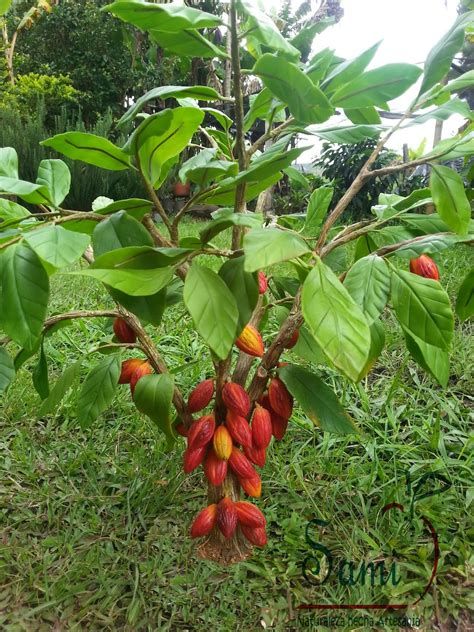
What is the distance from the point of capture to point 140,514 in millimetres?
849

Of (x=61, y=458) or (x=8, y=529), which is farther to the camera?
(x=61, y=458)

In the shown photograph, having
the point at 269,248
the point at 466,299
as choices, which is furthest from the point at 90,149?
the point at 466,299

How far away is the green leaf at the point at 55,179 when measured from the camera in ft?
1.81

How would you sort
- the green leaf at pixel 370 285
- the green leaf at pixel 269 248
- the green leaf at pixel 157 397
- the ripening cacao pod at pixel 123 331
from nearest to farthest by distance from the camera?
the green leaf at pixel 269 248, the green leaf at pixel 370 285, the green leaf at pixel 157 397, the ripening cacao pod at pixel 123 331

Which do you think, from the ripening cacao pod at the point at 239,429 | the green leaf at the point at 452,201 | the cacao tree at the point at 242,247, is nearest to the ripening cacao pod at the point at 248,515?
the cacao tree at the point at 242,247

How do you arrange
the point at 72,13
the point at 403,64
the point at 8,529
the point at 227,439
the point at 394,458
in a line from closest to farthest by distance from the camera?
1. the point at 403,64
2. the point at 227,439
3. the point at 8,529
4. the point at 394,458
5. the point at 72,13

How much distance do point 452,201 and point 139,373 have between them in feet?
1.48

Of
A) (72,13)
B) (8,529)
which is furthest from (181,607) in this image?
(72,13)

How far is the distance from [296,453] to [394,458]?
193 millimetres

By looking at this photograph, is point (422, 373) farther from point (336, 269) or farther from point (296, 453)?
point (336, 269)

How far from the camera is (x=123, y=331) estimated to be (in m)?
0.71

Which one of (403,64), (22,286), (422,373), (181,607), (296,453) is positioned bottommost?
(422,373)

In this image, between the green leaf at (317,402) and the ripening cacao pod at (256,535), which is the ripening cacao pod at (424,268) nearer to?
the green leaf at (317,402)

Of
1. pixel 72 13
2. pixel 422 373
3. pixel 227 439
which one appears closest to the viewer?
pixel 227 439
